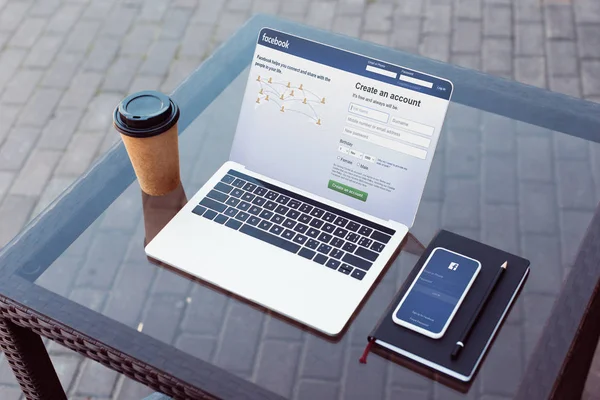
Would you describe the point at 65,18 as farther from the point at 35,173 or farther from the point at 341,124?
the point at 341,124

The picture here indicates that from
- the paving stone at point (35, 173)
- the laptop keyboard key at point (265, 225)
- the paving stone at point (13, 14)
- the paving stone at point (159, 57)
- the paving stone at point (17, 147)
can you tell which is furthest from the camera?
the paving stone at point (13, 14)

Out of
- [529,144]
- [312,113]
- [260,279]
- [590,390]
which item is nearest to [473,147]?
[529,144]

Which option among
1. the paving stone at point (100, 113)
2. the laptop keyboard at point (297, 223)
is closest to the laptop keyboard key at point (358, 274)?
the laptop keyboard at point (297, 223)

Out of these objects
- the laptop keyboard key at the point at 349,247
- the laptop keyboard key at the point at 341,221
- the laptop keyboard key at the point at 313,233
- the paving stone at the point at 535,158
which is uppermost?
the paving stone at the point at 535,158

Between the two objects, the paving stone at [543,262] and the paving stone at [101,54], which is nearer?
the paving stone at [543,262]

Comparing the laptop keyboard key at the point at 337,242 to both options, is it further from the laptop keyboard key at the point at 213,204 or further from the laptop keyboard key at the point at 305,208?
the laptop keyboard key at the point at 213,204

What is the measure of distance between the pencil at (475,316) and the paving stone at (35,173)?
184cm

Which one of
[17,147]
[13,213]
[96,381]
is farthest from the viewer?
[17,147]

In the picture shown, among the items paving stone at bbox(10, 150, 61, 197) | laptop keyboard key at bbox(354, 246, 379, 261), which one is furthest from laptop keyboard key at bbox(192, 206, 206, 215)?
paving stone at bbox(10, 150, 61, 197)

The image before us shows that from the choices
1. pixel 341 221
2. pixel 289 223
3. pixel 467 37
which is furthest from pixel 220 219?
pixel 467 37

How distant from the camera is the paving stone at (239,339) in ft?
4.16

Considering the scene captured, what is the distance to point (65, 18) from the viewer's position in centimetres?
345

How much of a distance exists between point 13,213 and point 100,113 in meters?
0.57

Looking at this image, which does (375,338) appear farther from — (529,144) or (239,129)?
(529,144)
